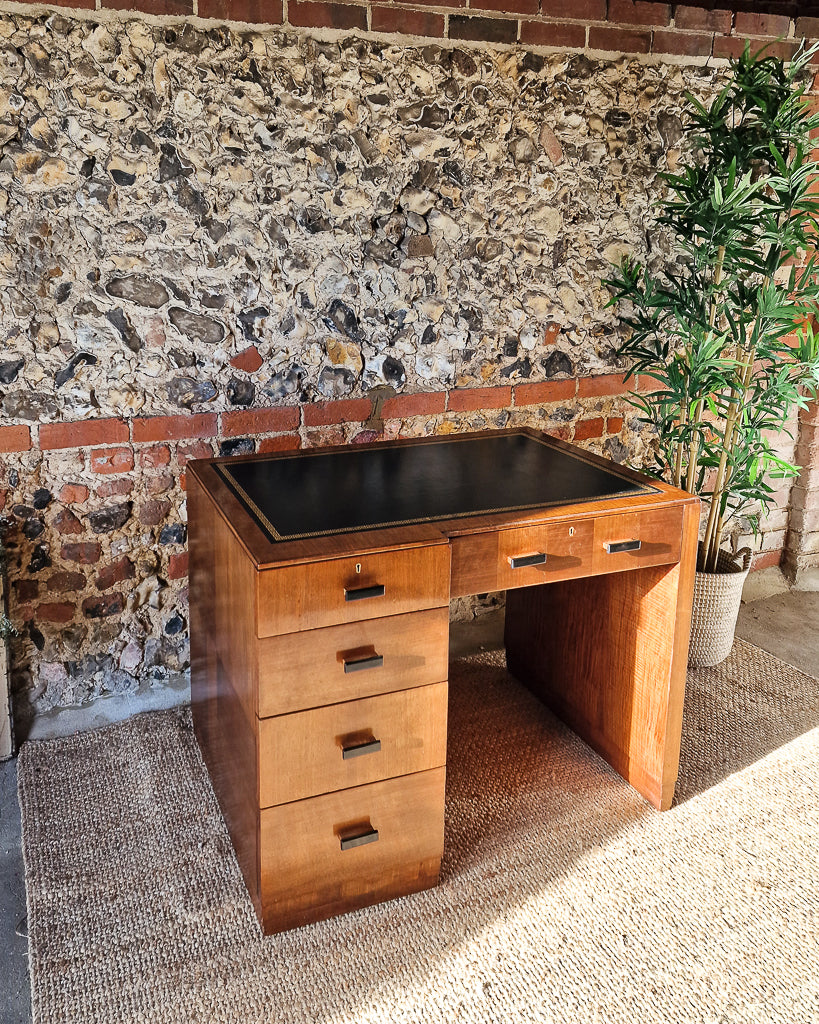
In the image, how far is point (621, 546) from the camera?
209cm

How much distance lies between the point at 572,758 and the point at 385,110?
1.90 metres

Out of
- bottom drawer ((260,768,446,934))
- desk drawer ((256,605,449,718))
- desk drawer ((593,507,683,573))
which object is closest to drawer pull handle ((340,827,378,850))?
bottom drawer ((260,768,446,934))

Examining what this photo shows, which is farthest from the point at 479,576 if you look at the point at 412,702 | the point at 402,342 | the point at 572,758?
the point at 402,342

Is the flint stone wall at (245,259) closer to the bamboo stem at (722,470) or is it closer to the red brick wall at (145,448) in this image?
the red brick wall at (145,448)

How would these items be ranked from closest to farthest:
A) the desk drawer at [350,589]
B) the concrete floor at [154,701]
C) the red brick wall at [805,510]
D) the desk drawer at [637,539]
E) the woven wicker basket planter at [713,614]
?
the desk drawer at [350,589] → the concrete floor at [154,701] → the desk drawer at [637,539] → the woven wicker basket planter at [713,614] → the red brick wall at [805,510]

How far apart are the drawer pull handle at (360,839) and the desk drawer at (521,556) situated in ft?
1.77

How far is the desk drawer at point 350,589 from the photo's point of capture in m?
1.74

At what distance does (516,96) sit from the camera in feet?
8.78

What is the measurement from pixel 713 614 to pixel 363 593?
1641mm

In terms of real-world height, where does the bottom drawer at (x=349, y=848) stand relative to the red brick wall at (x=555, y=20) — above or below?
below

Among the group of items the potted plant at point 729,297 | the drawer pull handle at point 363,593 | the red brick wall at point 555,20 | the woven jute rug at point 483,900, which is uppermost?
the red brick wall at point 555,20

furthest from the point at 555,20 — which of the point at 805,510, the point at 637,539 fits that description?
the point at 805,510

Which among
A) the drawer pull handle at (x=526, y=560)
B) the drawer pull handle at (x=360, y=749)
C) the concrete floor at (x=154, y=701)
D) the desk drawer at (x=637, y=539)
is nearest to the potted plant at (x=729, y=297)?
the concrete floor at (x=154, y=701)

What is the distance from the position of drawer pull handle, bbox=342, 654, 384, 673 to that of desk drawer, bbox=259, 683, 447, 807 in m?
0.08
